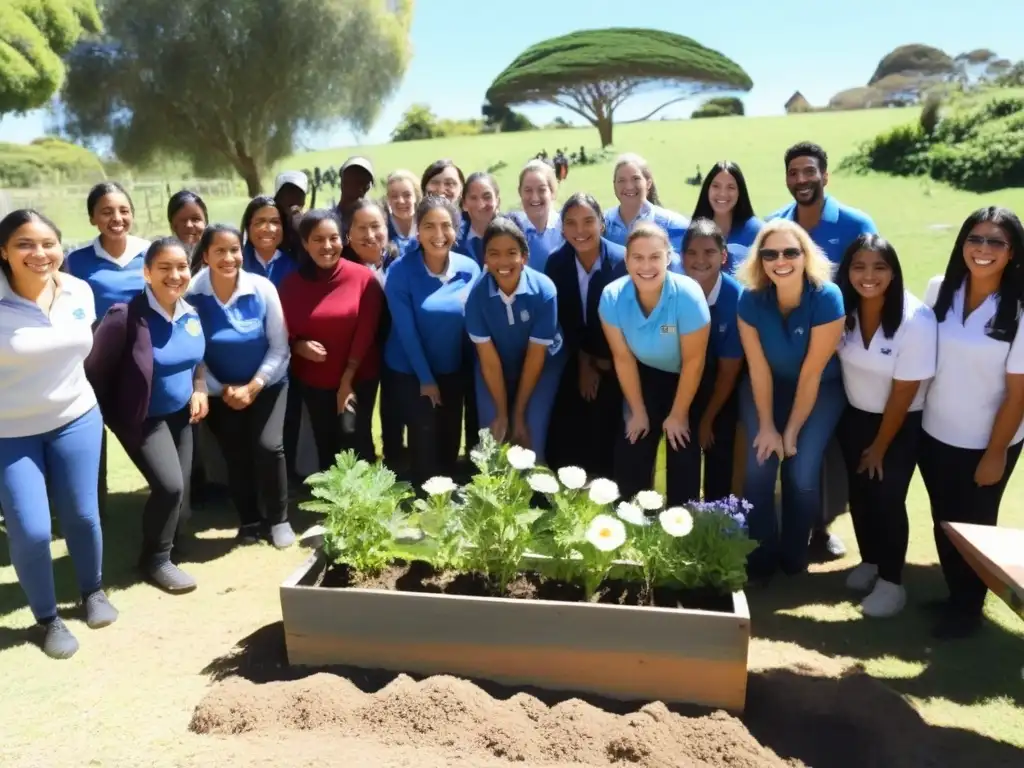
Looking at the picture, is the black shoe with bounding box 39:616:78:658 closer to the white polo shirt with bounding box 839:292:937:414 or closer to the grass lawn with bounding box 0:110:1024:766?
the grass lawn with bounding box 0:110:1024:766

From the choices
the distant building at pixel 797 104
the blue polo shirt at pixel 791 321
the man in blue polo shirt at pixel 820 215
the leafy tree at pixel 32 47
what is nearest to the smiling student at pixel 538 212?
the man in blue polo shirt at pixel 820 215

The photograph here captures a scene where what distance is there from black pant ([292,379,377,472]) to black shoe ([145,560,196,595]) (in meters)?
1.18

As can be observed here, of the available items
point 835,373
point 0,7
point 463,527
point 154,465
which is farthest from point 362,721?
point 0,7

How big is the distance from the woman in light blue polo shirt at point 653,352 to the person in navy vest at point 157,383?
7.40ft

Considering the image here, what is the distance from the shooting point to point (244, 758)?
2.82m

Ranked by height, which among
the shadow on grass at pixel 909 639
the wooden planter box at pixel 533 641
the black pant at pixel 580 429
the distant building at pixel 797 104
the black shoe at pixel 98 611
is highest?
the distant building at pixel 797 104

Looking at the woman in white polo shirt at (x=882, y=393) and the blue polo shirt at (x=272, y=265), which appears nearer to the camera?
the woman in white polo shirt at (x=882, y=393)

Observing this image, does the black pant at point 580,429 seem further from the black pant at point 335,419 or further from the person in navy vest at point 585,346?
Result: the black pant at point 335,419

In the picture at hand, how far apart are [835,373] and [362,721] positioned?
8.92 ft

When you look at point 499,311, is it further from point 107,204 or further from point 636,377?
point 107,204

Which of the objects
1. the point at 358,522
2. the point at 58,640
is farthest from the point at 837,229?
the point at 58,640

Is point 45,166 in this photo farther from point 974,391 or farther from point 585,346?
point 974,391

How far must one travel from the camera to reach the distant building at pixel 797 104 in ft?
142

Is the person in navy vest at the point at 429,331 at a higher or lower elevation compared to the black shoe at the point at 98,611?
higher
